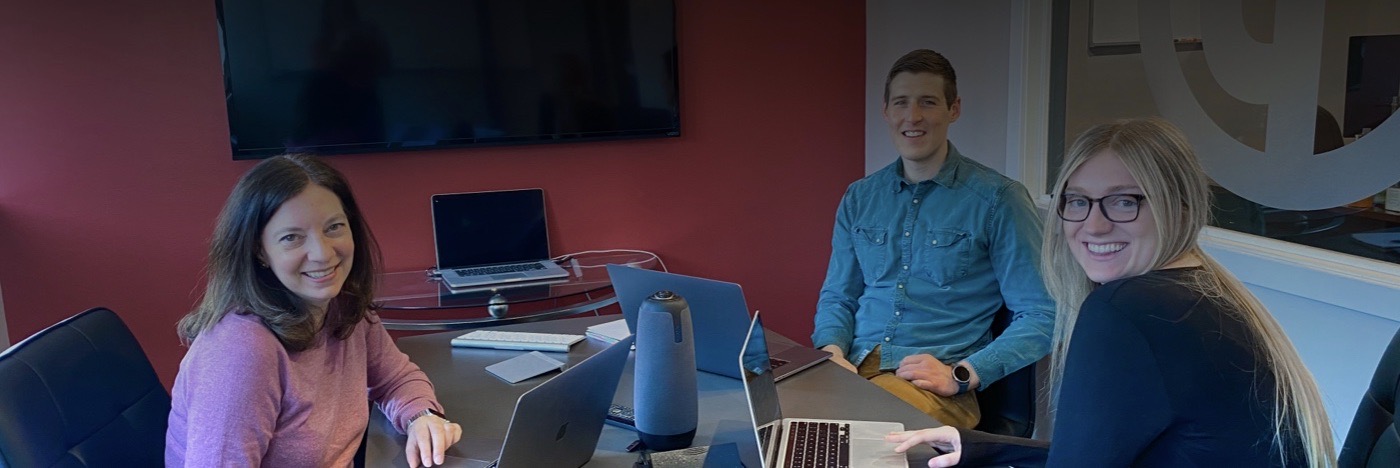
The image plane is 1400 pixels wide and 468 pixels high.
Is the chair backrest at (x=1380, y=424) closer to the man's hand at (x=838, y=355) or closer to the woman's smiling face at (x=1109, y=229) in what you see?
the woman's smiling face at (x=1109, y=229)

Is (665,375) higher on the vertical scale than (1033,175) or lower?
lower

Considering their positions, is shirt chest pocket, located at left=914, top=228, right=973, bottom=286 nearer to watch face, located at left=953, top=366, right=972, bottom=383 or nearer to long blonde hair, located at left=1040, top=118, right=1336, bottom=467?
watch face, located at left=953, top=366, right=972, bottom=383

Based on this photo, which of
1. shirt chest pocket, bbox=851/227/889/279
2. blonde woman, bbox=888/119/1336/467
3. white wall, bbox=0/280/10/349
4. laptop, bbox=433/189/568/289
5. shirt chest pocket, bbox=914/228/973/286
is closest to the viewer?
blonde woman, bbox=888/119/1336/467

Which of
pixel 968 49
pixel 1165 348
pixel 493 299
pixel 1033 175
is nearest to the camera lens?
pixel 1165 348

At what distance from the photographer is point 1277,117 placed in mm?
2260

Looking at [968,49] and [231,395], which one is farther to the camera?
[968,49]

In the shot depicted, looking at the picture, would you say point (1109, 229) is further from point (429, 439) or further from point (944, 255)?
point (429, 439)

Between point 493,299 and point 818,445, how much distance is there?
62.6 inches

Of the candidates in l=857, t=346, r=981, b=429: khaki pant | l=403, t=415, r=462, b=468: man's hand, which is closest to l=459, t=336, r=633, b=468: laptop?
l=403, t=415, r=462, b=468: man's hand

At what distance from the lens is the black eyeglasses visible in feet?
4.09

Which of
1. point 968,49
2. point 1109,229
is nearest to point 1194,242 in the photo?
point 1109,229

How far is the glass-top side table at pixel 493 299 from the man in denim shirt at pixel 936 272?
888mm

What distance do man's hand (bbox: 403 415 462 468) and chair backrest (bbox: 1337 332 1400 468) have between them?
1285 mm

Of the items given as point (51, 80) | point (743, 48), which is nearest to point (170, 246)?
point (51, 80)
